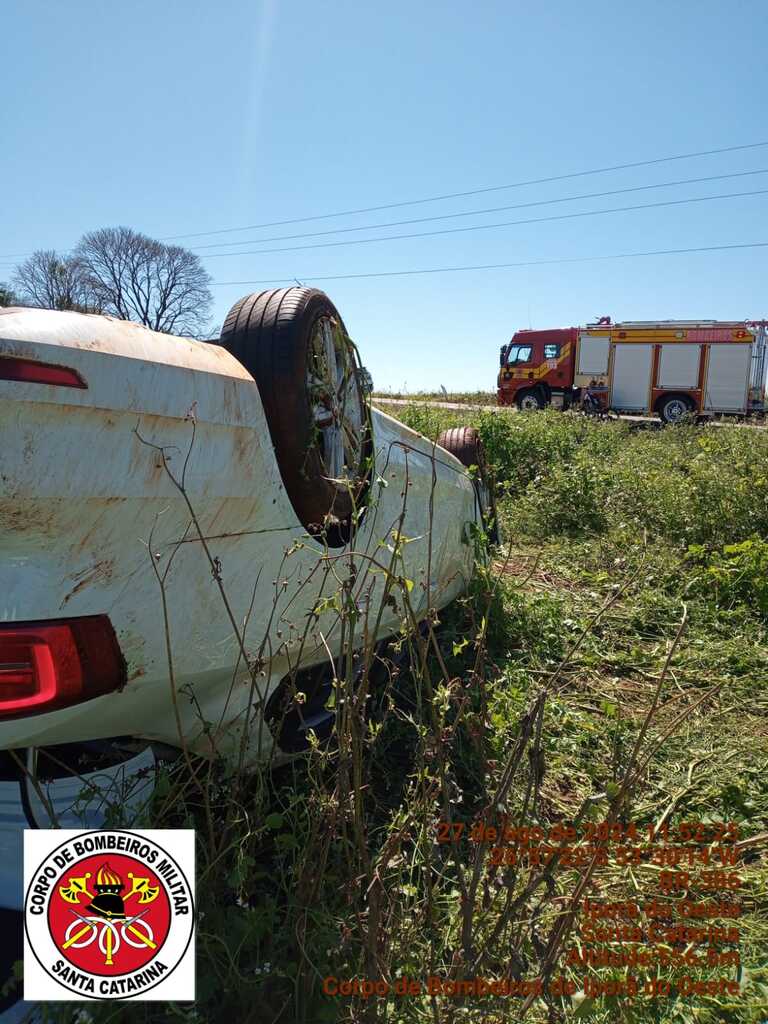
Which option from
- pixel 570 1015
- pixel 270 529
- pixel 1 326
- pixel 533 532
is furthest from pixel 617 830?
pixel 533 532

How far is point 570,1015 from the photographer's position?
147cm

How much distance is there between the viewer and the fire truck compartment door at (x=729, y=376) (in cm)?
2095

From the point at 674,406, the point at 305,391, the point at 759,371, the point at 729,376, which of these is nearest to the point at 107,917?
the point at 305,391

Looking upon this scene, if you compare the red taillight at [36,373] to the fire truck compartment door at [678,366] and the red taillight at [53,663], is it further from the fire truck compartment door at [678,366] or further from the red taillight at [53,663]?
the fire truck compartment door at [678,366]

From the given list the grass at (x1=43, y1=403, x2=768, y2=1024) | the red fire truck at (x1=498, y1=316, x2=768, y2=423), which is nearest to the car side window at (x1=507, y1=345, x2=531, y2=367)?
the red fire truck at (x1=498, y1=316, x2=768, y2=423)

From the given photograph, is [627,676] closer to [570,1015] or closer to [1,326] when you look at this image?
[570,1015]

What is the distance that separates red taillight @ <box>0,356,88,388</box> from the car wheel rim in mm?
759

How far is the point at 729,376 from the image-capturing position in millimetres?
21078

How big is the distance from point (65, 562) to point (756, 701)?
10.1 ft

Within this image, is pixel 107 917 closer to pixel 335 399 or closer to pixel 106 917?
pixel 106 917

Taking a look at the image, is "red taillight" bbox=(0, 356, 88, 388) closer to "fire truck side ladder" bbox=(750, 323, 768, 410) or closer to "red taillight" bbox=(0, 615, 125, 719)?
"red taillight" bbox=(0, 615, 125, 719)

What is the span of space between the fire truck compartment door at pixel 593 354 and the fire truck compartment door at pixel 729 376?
10.4 ft

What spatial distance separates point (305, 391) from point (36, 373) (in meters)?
0.79

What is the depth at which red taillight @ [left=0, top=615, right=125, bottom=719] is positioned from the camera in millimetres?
1316
